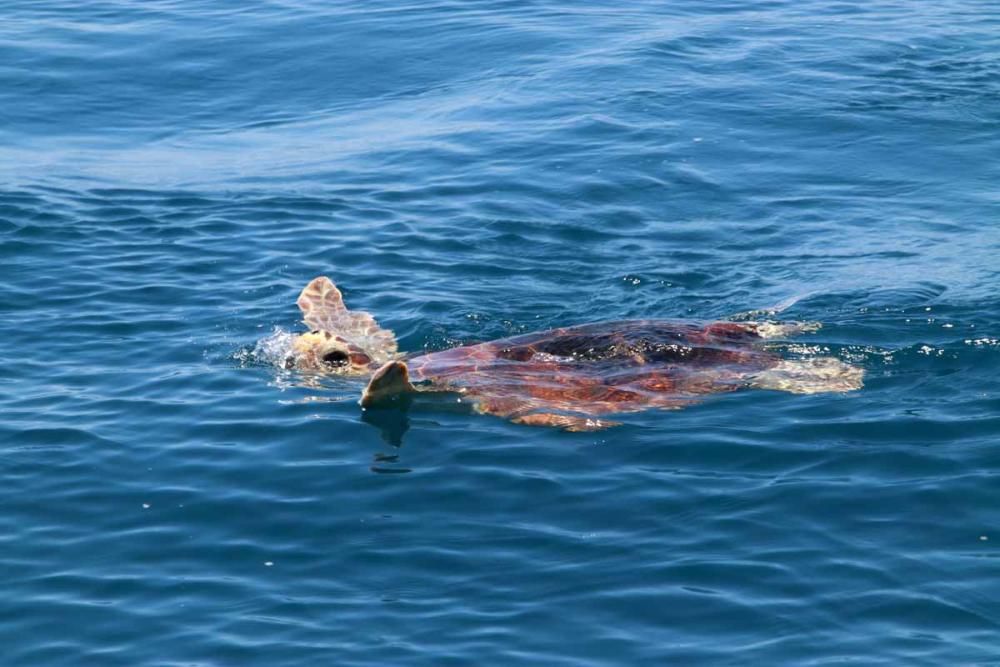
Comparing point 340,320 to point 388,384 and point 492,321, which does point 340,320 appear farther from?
point 388,384

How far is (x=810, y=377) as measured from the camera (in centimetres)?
920

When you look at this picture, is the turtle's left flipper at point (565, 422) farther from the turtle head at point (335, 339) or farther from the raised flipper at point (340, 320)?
the raised flipper at point (340, 320)

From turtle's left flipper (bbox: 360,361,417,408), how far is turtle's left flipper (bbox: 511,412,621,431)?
2.52 feet

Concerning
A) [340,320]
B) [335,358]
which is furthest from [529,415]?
[340,320]

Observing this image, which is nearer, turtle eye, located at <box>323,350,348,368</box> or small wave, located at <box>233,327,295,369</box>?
turtle eye, located at <box>323,350,348,368</box>

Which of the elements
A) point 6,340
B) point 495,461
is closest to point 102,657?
point 495,461

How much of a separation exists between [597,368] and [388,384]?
149cm

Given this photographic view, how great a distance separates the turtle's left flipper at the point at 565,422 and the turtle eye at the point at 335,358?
66.7 inches

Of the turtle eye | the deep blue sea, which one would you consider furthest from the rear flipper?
the turtle eye

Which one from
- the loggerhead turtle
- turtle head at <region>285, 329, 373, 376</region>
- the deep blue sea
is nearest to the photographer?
the deep blue sea

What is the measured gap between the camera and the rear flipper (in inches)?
358

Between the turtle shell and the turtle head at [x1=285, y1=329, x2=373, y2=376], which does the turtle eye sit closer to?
the turtle head at [x1=285, y1=329, x2=373, y2=376]

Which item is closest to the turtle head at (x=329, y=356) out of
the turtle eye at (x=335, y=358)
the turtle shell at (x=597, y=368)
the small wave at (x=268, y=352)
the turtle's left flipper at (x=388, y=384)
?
the turtle eye at (x=335, y=358)

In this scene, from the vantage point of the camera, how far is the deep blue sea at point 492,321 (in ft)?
21.5
